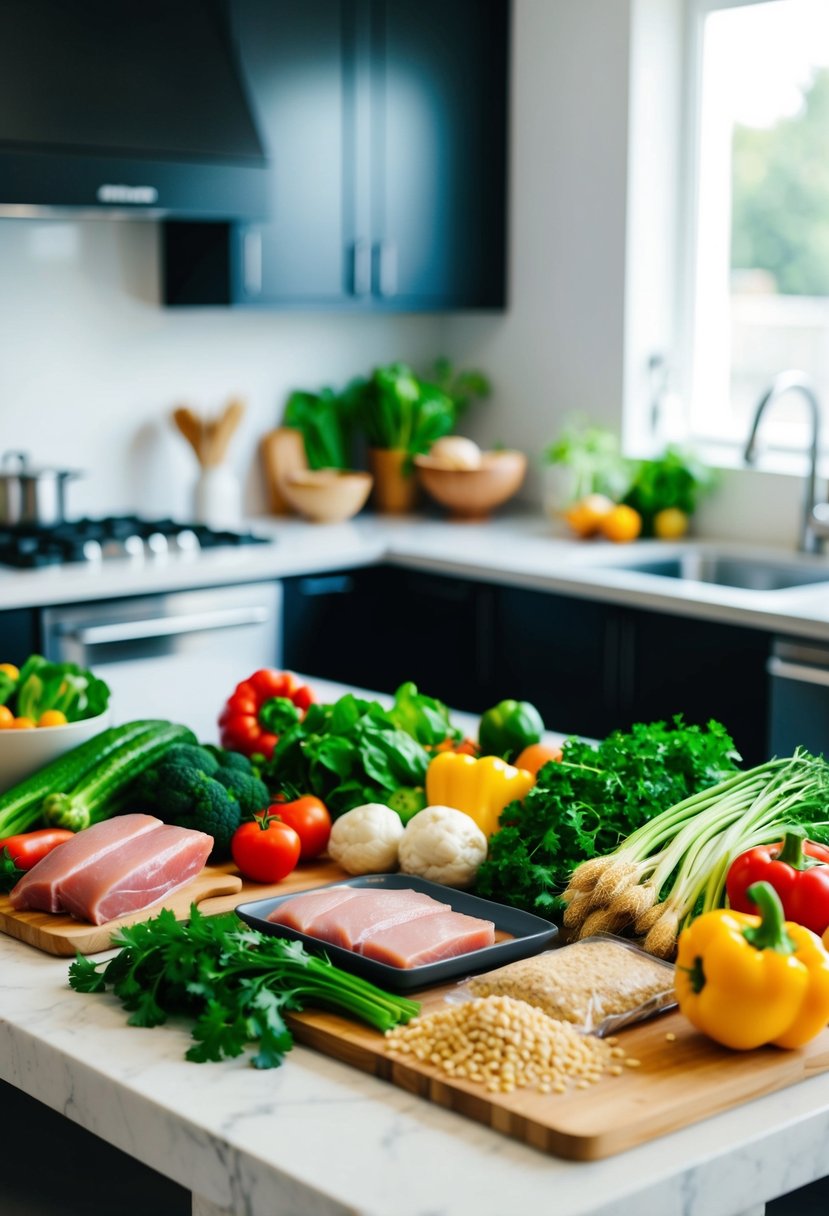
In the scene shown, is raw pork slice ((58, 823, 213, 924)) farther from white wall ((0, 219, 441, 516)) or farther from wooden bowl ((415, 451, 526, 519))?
wooden bowl ((415, 451, 526, 519))

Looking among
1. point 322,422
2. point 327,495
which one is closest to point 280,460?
point 322,422

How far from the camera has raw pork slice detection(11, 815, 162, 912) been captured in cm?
170

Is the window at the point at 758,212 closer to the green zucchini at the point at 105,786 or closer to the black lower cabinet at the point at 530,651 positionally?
the black lower cabinet at the point at 530,651

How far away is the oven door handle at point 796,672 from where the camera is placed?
3277 millimetres

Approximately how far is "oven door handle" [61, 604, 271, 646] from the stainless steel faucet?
1317 millimetres

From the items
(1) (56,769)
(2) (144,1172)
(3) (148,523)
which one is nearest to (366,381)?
(3) (148,523)

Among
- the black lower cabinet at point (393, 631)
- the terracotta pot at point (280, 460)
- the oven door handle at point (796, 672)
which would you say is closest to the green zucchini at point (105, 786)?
the oven door handle at point (796, 672)

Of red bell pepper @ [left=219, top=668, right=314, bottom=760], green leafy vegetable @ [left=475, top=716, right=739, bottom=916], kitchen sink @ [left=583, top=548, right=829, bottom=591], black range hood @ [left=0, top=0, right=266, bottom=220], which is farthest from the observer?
kitchen sink @ [left=583, top=548, right=829, bottom=591]

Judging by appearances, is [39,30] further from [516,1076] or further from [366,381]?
[516,1076]

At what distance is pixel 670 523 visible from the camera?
171 inches

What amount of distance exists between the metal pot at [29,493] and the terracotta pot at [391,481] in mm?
1121

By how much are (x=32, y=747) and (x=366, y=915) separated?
0.61 m

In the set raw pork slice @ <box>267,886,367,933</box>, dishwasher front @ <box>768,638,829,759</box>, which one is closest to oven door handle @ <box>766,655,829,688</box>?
dishwasher front @ <box>768,638,829,759</box>

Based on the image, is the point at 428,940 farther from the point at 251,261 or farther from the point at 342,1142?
the point at 251,261
